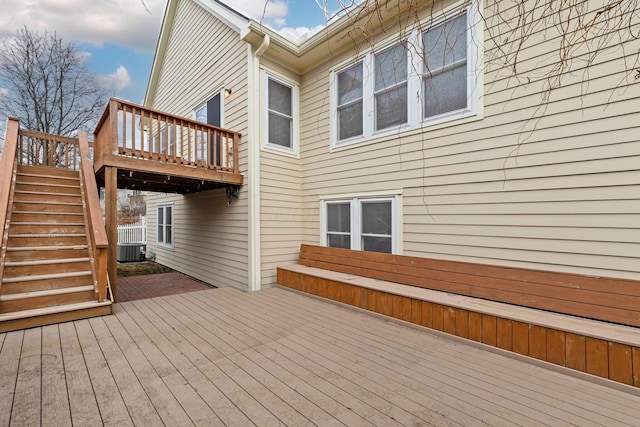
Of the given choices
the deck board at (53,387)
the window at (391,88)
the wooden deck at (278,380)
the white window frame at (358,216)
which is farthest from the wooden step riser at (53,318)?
the window at (391,88)

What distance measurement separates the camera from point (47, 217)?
183 inches

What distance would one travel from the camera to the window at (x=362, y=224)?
4621mm

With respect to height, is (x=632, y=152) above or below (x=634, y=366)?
above

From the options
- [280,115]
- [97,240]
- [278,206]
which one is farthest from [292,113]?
[97,240]

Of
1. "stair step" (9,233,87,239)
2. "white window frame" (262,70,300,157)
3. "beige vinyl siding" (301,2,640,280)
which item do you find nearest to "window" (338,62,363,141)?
"beige vinyl siding" (301,2,640,280)

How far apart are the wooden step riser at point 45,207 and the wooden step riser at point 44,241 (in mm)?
710

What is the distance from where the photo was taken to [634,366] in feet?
7.34

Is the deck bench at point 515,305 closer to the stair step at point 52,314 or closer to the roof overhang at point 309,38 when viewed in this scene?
the stair step at point 52,314

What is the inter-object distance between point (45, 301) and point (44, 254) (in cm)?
90

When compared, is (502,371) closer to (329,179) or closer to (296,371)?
(296,371)

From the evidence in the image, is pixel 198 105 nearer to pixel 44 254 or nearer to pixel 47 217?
pixel 47 217

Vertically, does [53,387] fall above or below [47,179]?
below

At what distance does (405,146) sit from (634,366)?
3.35 meters

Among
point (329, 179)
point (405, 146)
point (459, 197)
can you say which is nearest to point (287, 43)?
point (329, 179)
